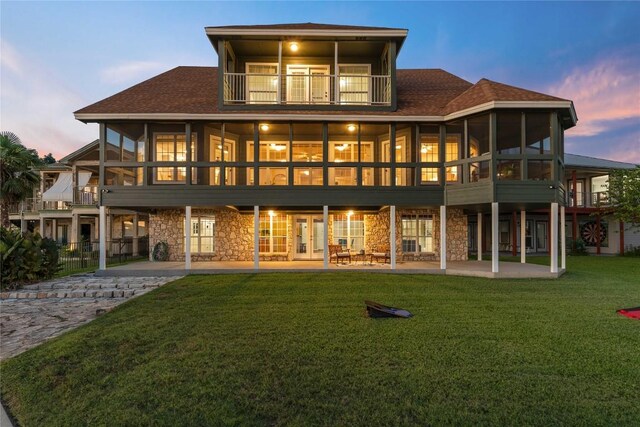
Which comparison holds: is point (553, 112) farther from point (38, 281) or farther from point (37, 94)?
point (37, 94)

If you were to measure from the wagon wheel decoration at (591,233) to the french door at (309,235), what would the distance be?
70.2 ft

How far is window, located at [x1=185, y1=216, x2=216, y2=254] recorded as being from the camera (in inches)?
563

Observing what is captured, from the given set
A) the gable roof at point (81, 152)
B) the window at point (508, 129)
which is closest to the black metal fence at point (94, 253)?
the gable roof at point (81, 152)

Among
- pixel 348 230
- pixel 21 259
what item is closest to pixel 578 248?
pixel 348 230

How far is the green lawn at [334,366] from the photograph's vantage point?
10.5 ft

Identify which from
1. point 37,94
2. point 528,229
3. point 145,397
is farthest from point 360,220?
point 37,94

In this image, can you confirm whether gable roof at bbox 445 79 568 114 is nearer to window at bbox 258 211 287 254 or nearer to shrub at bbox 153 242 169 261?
window at bbox 258 211 287 254

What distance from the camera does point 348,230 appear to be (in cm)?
1453

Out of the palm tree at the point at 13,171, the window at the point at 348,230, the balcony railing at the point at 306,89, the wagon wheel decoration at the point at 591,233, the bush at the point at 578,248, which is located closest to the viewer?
the balcony railing at the point at 306,89

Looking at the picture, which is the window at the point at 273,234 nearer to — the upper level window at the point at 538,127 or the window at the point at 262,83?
the window at the point at 262,83

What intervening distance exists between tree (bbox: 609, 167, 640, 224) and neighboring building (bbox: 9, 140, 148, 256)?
28682mm

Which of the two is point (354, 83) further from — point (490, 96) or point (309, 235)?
point (309, 235)

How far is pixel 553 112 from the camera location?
35.0 feet

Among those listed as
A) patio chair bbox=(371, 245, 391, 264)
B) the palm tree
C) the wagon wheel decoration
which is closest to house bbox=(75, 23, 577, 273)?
patio chair bbox=(371, 245, 391, 264)
